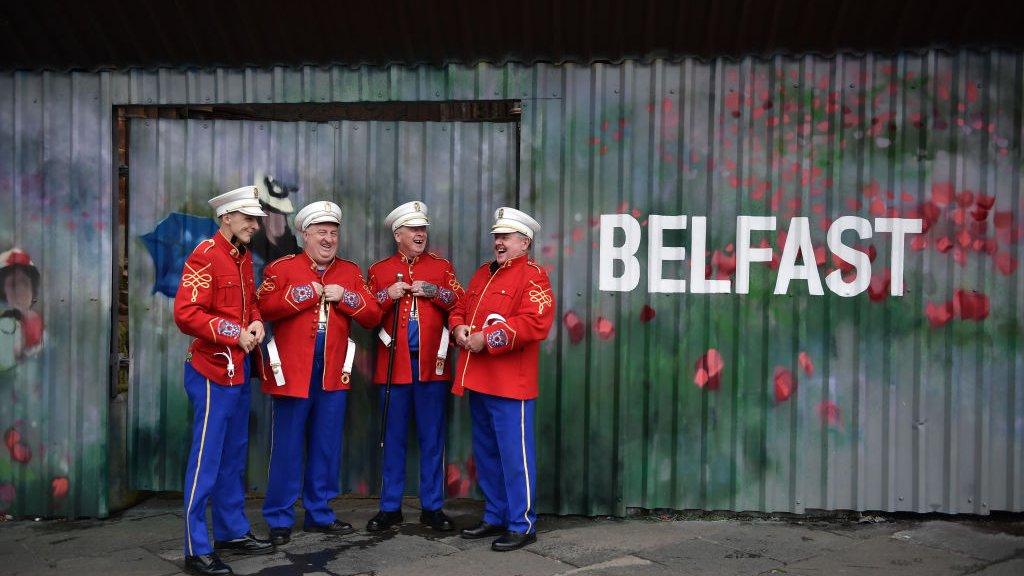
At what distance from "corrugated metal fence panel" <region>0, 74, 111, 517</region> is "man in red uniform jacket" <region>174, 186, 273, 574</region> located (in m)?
1.55

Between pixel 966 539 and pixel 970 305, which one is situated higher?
pixel 970 305

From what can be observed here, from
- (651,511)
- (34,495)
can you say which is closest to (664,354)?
(651,511)

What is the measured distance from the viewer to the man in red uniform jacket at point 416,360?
6.33 m

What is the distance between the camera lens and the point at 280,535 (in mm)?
6012

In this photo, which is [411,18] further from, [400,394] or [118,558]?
[118,558]

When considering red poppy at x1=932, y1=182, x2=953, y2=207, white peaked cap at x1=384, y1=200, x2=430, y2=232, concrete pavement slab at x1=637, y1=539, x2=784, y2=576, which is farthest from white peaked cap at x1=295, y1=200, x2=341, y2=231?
red poppy at x1=932, y1=182, x2=953, y2=207

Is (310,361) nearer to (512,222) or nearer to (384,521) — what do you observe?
(384,521)

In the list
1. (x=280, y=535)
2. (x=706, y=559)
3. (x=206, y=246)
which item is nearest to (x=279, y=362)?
(x=206, y=246)

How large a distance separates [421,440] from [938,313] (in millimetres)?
3641

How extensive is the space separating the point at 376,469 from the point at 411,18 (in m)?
3.22

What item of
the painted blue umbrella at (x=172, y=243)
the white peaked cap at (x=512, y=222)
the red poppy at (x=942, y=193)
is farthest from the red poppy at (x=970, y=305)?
the painted blue umbrella at (x=172, y=243)

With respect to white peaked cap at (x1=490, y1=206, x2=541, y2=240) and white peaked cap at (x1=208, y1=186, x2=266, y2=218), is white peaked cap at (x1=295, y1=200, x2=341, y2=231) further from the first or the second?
white peaked cap at (x1=490, y1=206, x2=541, y2=240)

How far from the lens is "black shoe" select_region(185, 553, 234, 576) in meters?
5.36

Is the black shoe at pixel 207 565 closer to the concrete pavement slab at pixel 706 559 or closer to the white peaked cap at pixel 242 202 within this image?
the white peaked cap at pixel 242 202
